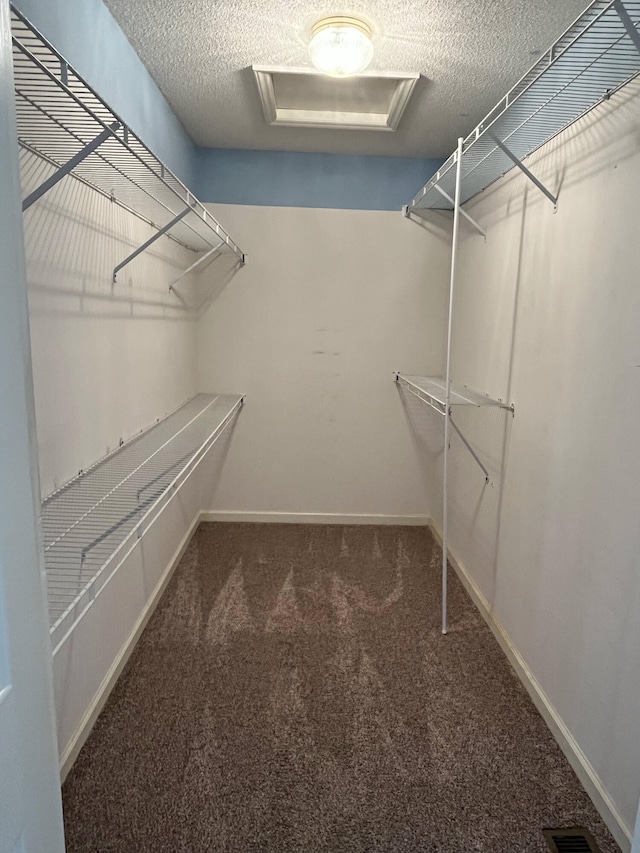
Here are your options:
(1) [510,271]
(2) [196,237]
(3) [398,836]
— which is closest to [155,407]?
(2) [196,237]

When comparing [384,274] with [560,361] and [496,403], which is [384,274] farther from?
[560,361]

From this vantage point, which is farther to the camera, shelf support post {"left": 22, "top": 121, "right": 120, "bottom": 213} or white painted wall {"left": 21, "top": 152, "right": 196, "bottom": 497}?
white painted wall {"left": 21, "top": 152, "right": 196, "bottom": 497}

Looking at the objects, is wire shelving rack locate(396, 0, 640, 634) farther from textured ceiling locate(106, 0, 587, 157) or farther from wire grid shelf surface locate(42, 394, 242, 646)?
wire grid shelf surface locate(42, 394, 242, 646)

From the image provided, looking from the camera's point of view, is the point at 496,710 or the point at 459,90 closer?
the point at 496,710

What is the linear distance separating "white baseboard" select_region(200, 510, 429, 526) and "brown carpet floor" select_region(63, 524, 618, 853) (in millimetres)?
815

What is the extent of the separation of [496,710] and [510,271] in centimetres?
163

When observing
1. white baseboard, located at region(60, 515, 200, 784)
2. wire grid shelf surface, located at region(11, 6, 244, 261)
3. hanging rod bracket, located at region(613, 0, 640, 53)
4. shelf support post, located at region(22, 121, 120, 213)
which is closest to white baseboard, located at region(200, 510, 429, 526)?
white baseboard, located at region(60, 515, 200, 784)

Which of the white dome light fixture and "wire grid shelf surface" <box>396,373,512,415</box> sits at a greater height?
the white dome light fixture

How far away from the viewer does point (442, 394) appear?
7.68 ft

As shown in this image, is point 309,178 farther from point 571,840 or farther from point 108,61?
point 571,840

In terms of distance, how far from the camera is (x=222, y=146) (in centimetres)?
289

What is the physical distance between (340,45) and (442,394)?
1335 millimetres

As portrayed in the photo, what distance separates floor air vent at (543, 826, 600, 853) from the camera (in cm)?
130

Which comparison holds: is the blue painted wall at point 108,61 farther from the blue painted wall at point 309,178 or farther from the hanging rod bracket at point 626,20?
the hanging rod bracket at point 626,20
